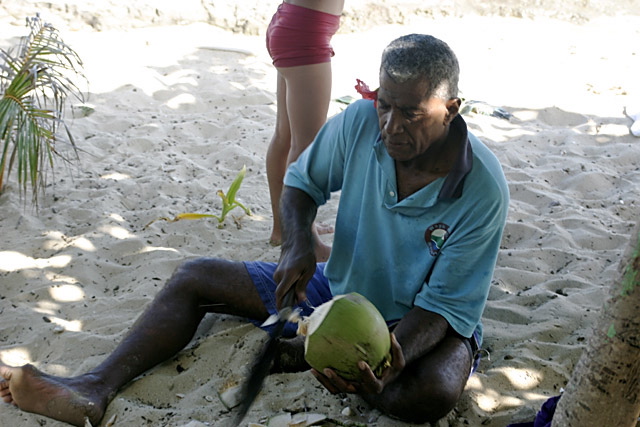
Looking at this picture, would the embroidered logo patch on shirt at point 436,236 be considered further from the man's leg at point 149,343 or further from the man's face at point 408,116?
the man's leg at point 149,343

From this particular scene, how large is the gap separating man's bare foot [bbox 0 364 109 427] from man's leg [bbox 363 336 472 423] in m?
0.89

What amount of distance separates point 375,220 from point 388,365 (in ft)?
1.75

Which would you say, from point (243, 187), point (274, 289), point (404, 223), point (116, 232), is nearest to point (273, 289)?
point (274, 289)

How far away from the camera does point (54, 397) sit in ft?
7.00

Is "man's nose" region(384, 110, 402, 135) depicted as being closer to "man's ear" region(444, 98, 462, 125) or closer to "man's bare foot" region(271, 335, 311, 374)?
"man's ear" region(444, 98, 462, 125)

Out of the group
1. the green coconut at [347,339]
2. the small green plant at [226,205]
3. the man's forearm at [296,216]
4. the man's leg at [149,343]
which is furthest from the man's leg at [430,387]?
the small green plant at [226,205]

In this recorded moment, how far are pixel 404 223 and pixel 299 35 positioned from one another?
107 centimetres

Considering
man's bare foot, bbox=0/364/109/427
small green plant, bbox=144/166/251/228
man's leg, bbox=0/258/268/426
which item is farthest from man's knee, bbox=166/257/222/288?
small green plant, bbox=144/166/251/228

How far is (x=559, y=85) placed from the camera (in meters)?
5.89

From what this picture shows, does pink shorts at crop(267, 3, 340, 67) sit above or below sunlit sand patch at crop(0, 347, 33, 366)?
above

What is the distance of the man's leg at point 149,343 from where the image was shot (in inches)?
84.5

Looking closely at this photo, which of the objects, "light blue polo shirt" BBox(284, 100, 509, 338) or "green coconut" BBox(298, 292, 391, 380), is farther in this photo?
"light blue polo shirt" BBox(284, 100, 509, 338)

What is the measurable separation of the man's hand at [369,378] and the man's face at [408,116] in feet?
1.85

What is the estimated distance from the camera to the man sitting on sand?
6.43 feet
